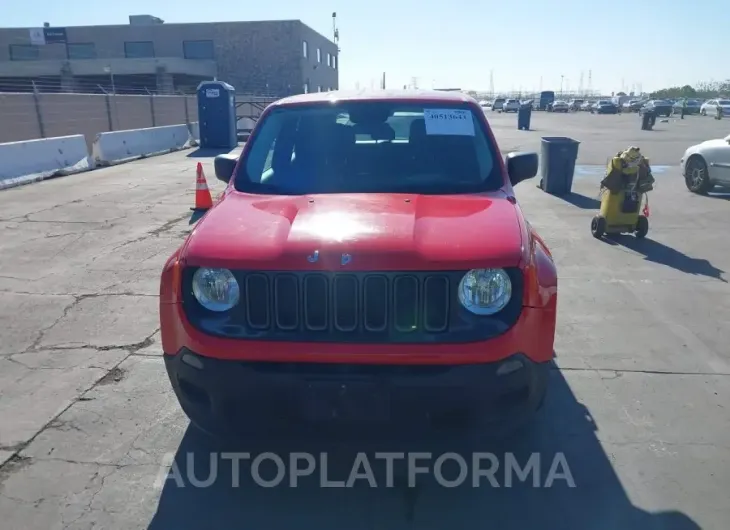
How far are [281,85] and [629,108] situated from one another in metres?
40.4

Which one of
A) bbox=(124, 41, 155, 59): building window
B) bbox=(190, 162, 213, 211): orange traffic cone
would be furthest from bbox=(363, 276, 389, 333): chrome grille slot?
bbox=(124, 41, 155, 59): building window

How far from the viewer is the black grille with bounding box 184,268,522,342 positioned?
2717mm

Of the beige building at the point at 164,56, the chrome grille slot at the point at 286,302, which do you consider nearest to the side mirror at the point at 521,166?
the chrome grille slot at the point at 286,302

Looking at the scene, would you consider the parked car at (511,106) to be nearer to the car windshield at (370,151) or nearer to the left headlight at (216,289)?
the car windshield at (370,151)

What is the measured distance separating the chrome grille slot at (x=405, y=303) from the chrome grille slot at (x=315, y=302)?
1.04ft

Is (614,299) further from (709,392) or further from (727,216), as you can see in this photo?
(727,216)

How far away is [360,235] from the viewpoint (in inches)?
112

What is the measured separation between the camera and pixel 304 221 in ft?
10.1

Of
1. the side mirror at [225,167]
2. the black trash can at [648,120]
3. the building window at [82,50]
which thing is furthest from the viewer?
the building window at [82,50]

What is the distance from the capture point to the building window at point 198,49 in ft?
174

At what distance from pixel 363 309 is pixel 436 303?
0.34 meters

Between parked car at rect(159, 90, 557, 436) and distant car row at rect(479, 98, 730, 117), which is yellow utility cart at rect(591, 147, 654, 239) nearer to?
parked car at rect(159, 90, 557, 436)

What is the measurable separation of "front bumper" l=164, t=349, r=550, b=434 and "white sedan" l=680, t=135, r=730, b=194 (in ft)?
35.4

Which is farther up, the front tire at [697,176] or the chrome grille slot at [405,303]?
the chrome grille slot at [405,303]
